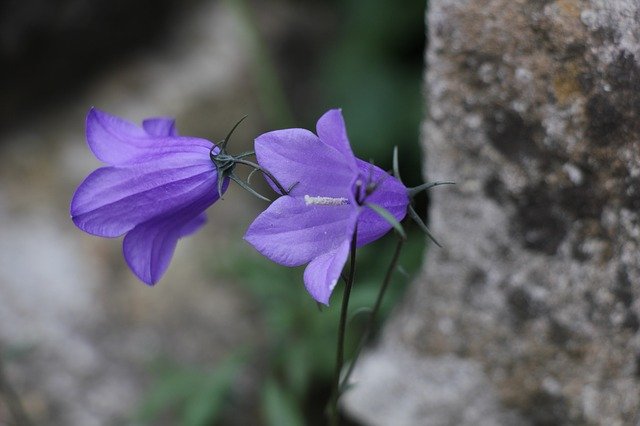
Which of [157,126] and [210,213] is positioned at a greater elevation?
[157,126]

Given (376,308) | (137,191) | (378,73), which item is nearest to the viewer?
(137,191)

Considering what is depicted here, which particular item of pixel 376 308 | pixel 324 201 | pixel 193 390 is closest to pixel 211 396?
pixel 193 390

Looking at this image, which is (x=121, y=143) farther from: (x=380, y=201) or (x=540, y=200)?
(x=540, y=200)

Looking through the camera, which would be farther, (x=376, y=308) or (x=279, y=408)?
(x=279, y=408)

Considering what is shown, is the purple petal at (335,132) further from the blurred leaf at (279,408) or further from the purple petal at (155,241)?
the blurred leaf at (279,408)

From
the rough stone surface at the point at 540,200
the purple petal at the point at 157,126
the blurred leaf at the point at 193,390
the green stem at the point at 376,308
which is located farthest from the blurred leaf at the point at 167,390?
the purple petal at the point at 157,126

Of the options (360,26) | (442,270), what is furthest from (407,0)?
(442,270)
